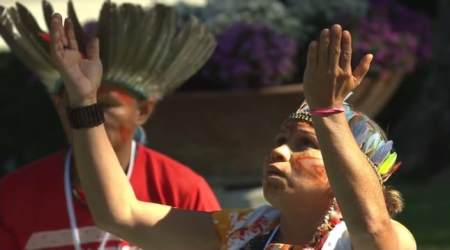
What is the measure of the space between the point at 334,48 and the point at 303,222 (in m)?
0.58

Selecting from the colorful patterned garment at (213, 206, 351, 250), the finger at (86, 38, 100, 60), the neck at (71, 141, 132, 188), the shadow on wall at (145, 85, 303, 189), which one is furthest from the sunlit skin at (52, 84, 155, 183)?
the shadow on wall at (145, 85, 303, 189)

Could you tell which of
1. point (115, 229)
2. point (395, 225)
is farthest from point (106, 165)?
point (395, 225)

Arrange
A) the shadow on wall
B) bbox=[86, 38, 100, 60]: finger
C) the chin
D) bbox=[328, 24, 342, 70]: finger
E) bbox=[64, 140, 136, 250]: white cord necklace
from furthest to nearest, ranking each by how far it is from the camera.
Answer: the shadow on wall
bbox=[64, 140, 136, 250]: white cord necklace
bbox=[86, 38, 100, 60]: finger
the chin
bbox=[328, 24, 342, 70]: finger

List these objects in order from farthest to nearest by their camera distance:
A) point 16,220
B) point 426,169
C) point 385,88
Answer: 1. point 426,169
2. point 385,88
3. point 16,220

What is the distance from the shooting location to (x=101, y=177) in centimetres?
342

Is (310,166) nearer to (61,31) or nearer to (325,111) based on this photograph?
(325,111)

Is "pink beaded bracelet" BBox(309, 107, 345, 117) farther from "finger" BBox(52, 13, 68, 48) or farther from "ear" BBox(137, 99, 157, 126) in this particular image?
"ear" BBox(137, 99, 157, 126)

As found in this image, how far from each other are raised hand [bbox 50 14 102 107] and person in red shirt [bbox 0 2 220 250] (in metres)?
1.02

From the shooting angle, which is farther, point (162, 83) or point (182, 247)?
point (162, 83)

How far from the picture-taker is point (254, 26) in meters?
6.89

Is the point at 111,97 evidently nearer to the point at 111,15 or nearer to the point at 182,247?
the point at 111,15

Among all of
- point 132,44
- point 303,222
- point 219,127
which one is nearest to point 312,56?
point 303,222

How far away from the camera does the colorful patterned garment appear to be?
3.25 m

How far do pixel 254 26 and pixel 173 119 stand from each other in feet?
2.25
